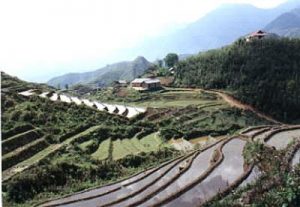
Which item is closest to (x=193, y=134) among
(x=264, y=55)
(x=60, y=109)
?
(x=60, y=109)

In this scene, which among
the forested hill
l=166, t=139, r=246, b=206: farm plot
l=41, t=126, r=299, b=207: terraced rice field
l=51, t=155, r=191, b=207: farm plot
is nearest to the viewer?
l=166, t=139, r=246, b=206: farm plot

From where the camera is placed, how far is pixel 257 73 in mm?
58438

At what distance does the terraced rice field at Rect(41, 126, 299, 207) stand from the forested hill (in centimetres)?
3475

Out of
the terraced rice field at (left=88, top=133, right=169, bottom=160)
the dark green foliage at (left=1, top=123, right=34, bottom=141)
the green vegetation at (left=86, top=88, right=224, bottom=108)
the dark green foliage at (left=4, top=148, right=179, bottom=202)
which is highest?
the dark green foliage at (left=1, top=123, right=34, bottom=141)

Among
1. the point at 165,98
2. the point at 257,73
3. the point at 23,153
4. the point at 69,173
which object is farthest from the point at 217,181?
the point at 257,73

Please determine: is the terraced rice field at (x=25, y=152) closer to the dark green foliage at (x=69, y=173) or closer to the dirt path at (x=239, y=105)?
the dark green foliage at (x=69, y=173)

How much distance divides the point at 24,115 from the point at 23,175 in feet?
32.7

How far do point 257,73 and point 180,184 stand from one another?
45.3 m

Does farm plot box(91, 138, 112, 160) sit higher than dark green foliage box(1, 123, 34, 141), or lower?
lower

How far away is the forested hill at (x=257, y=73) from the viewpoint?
174ft

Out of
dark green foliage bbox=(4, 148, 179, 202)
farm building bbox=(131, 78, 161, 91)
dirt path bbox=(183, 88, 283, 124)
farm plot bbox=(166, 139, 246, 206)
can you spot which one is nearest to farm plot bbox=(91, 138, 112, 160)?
dark green foliage bbox=(4, 148, 179, 202)

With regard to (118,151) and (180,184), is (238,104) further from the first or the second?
(180,184)

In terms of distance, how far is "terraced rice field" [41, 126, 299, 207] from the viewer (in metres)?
13.6

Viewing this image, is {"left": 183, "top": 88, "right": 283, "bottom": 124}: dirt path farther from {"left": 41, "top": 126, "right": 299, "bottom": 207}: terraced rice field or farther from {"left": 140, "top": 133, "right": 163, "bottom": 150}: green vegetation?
{"left": 41, "top": 126, "right": 299, "bottom": 207}: terraced rice field
